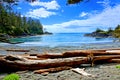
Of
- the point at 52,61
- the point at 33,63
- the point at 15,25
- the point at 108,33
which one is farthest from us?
the point at 15,25

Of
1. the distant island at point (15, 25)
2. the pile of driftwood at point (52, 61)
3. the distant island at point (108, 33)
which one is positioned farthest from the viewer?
the distant island at point (15, 25)

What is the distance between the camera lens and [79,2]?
1183cm

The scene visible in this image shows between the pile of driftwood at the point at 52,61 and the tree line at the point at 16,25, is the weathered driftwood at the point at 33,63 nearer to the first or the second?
the pile of driftwood at the point at 52,61

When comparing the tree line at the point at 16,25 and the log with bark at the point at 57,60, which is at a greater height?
the tree line at the point at 16,25

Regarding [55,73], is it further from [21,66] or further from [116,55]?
[116,55]

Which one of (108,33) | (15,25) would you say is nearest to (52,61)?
(108,33)

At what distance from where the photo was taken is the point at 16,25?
12825 cm

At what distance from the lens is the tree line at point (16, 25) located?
3885 inches

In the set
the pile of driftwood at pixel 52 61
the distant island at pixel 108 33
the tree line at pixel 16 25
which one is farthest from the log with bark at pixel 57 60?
the tree line at pixel 16 25

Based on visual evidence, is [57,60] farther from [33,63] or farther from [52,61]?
[33,63]

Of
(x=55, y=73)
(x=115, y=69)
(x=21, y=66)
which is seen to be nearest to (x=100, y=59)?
(x=115, y=69)

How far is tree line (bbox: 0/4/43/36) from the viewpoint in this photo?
3885 inches

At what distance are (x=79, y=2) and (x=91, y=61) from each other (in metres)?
3.71

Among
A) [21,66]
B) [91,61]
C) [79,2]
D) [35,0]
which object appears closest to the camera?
[79,2]
